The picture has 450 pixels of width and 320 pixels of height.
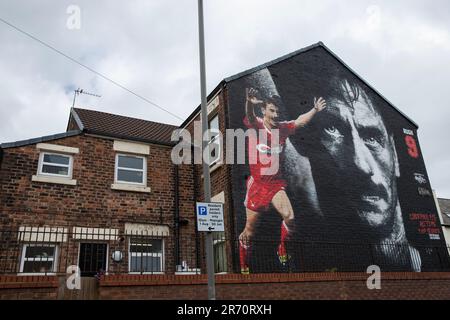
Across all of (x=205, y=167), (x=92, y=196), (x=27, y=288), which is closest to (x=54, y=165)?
(x=92, y=196)

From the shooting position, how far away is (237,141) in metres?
12.9

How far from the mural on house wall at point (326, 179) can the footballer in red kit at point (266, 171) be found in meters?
0.04

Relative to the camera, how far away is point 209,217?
7328 millimetres

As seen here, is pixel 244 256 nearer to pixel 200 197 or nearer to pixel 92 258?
pixel 200 197

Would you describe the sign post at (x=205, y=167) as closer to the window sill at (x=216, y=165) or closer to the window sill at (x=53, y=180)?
the window sill at (x=216, y=165)

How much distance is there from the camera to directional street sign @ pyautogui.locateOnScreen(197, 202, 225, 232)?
7242mm

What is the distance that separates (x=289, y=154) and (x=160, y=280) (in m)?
6.75

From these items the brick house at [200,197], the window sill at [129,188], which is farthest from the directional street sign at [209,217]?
the window sill at [129,188]

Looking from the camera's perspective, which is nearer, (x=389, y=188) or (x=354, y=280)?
(x=354, y=280)

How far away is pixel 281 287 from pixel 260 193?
332 centimetres

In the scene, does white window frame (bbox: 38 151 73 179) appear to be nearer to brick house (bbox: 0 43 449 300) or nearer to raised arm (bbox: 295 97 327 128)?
brick house (bbox: 0 43 449 300)

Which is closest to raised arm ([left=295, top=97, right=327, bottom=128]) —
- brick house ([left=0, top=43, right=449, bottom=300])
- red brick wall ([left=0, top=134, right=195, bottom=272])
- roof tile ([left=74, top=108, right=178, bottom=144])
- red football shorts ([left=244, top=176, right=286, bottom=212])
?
brick house ([left=0, top=43, right=449, bottom=300])
